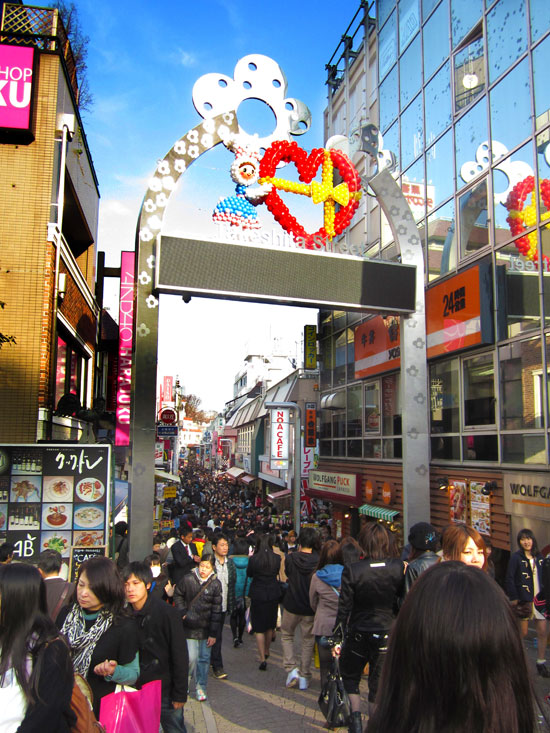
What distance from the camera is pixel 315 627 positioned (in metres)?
6.32

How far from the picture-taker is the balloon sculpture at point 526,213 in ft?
35.9

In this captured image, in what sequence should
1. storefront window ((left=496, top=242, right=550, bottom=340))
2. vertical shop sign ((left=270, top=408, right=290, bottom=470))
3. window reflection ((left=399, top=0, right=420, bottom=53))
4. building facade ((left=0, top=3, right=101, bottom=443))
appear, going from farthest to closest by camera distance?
vertical shop sign ((left=270, top=408, right=290, bottom=470))
window reflection ((left=399, top=0, right=420, bottom=53))
building facade ((left=0, top=3, right=101, bottom=443))
storefront window ((left=496, top=242, right=550, bottom=340))

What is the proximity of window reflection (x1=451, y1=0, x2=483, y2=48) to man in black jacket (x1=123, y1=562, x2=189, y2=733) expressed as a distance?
14.0m

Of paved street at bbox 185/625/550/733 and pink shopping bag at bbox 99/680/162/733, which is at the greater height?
pink shopping bag at bbox 99/680/162/733

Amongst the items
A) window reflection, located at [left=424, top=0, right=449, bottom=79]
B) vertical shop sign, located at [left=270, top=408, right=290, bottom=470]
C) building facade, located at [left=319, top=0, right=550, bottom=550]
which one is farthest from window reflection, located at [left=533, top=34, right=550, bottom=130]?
vertical shop sign, located at [left=270, top=408, right=290, bottom=470]

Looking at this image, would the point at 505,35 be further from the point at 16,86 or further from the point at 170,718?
the point at 170,718

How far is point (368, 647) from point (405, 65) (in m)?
16.5

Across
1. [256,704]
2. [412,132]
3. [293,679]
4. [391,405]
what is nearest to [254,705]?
[256,704]

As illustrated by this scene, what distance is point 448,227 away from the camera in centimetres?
1428

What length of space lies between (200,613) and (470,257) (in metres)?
9.87

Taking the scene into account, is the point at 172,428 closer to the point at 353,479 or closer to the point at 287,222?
the point at 353,479

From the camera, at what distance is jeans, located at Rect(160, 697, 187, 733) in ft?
14.3

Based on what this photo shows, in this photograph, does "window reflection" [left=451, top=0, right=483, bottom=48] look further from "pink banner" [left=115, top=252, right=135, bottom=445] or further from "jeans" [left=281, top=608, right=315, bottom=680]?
"jeans" [left=281, top=608, right=315, bottom=680]

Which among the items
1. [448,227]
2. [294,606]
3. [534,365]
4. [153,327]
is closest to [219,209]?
[153,327]
